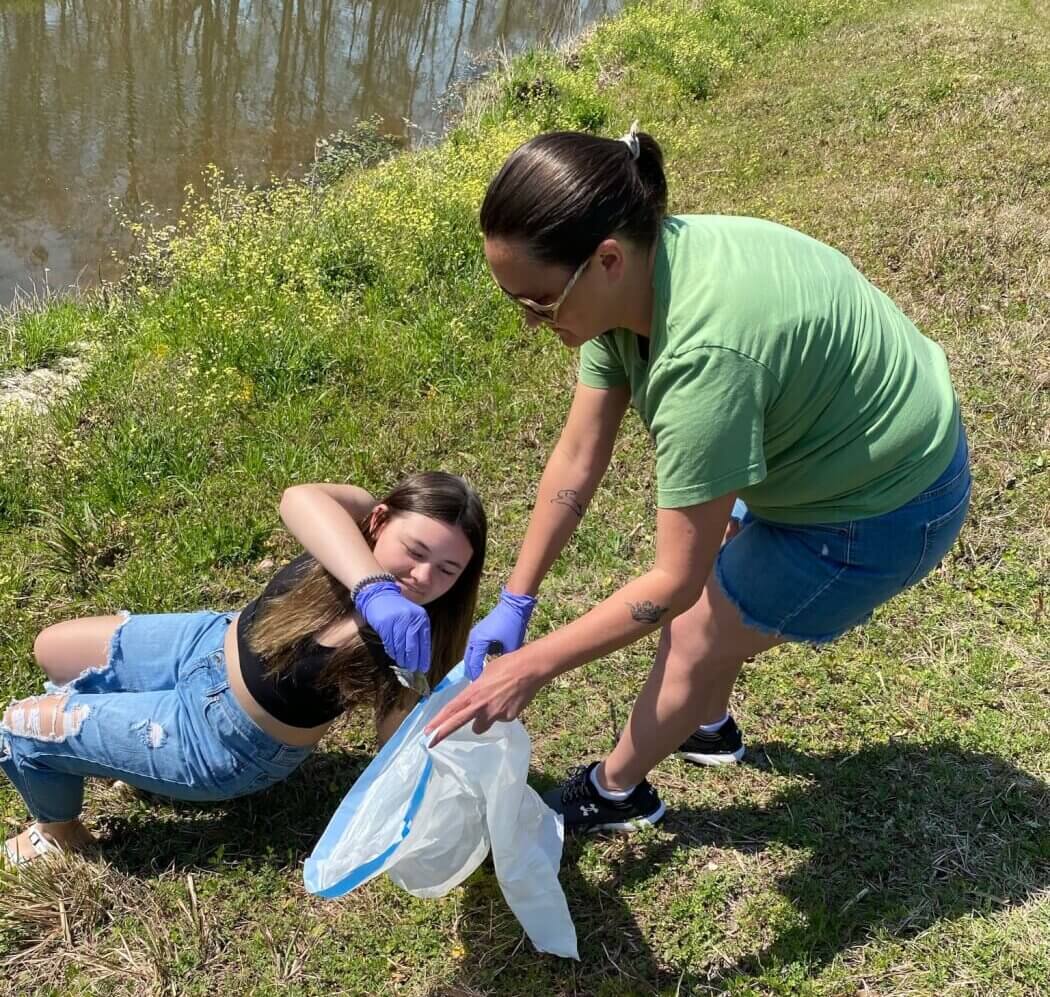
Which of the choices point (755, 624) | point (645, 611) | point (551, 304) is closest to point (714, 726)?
point (755, 624)

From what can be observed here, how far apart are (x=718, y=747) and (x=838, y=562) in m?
0.91

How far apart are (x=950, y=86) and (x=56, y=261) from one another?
7.41 meters

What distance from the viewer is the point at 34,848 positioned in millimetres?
2172

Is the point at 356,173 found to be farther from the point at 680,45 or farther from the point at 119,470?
the point at 119,470

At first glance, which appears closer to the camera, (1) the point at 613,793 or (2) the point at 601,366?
(2) the point at 601,366

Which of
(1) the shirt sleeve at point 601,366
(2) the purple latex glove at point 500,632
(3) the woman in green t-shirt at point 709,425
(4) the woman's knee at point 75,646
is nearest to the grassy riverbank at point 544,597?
(4) the woman's knee at point 75,646

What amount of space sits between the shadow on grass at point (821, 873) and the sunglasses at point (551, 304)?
1436 mm

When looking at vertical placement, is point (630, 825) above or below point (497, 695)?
below

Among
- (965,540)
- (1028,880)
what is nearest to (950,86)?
(965,540)

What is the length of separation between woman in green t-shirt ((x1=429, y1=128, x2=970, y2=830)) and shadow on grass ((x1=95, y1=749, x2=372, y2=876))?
80cm

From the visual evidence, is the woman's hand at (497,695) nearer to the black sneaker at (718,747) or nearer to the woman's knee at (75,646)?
the black sneaker at (718,747)

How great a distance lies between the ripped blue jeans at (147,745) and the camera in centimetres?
207

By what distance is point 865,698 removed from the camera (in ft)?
8.85

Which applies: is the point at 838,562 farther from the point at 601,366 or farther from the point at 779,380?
the point at 601,366
